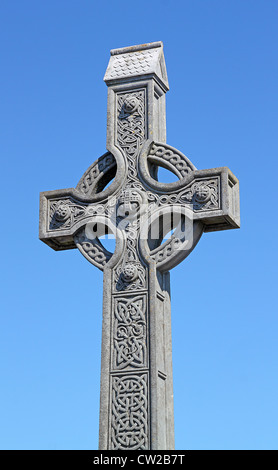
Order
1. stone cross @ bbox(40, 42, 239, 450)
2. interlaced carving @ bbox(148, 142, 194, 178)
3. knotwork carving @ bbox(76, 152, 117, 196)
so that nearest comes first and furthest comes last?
1. stone cross @ bbox(40, 42, 239, 450)
2. interlaced carving @ bbox(148, 142, 194, 178)
3. knotwork carving @ bbox(76, 152, 117, 196)

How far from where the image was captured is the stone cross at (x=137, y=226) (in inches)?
441

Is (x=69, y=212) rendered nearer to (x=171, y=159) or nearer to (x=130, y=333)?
(x=171, y=159)

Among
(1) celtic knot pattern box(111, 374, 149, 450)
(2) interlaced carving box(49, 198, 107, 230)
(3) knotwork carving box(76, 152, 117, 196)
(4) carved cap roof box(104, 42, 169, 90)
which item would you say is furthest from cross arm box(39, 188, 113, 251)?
(1) celtic knot pattern box(111, 374, 149, 450)

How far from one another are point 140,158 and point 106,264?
127cm

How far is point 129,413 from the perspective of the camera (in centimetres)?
1115

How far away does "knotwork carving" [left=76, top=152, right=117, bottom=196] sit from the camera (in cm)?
1241

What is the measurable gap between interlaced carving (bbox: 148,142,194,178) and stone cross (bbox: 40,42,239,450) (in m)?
0.01

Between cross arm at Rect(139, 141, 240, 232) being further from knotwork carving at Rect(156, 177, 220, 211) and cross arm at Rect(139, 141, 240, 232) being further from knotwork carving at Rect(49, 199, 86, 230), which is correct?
knotwork carving at Rect(49, 199, 86, 230)

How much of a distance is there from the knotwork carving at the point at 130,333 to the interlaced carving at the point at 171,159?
59.7 inches

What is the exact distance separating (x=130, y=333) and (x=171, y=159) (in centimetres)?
206

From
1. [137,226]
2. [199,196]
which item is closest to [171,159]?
[199,196]
